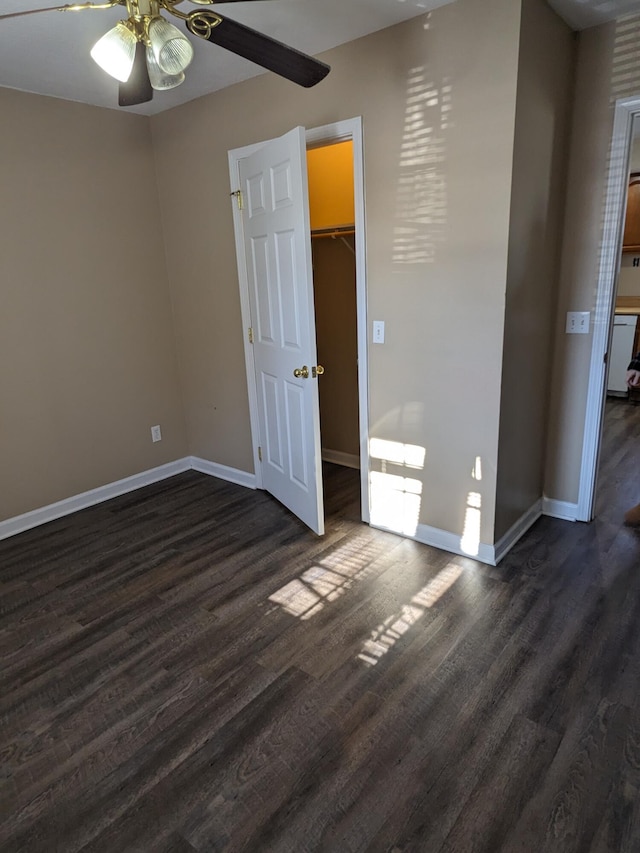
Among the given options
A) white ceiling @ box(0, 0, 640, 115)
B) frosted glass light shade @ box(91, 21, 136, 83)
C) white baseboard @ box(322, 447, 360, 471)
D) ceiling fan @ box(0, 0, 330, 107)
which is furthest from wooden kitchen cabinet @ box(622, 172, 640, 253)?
frosted glass light shade @ box(91, 21, 136, 83)

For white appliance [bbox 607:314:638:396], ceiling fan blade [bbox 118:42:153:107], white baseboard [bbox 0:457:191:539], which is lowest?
white baseboard [bbox 0:457:191:539]

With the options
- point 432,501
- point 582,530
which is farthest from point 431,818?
point 582,530

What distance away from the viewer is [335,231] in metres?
3.49

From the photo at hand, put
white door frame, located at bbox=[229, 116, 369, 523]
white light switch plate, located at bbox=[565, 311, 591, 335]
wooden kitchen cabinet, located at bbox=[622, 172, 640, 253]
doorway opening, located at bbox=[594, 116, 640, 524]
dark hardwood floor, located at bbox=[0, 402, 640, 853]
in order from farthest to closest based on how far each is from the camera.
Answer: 1. wooden kitchen cabinet, located at bbox=[622, 172, 640, 253]
2. doorway opening, located at bbox=[594, 116, 640, 524]
3. white light switch plate, located at bbox=[565, 311, 591, 335]
4. white door frame, located at bbox=[229, 116, 369, 523]
5. dark hardwood floor, located at bbox=[0, 402, 640, 853]

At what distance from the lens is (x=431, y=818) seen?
144 centimetres

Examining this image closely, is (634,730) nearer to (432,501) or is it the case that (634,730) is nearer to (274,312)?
(432,501)

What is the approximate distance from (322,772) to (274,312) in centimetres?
223

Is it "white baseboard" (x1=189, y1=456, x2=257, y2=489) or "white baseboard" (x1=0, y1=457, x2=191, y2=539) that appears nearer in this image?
"white baseboard" (x1=0, y1=457, x2=191, y2=539)

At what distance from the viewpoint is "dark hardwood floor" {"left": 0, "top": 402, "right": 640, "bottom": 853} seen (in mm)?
1457

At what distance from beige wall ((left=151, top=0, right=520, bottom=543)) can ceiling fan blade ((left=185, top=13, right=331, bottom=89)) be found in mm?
738

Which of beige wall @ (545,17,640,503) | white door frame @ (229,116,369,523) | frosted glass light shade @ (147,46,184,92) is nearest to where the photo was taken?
frosted glass light shade @ (147,46,184,92)

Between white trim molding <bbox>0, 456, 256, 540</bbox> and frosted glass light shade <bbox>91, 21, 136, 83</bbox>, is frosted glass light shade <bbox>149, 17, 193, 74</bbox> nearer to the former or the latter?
frosted glass light shade <bbox>91, 21, 136, 83</bbox>

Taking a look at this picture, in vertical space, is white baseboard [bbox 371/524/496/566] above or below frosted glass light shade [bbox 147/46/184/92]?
below

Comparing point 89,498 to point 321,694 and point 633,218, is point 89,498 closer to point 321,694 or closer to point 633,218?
point 321,694
